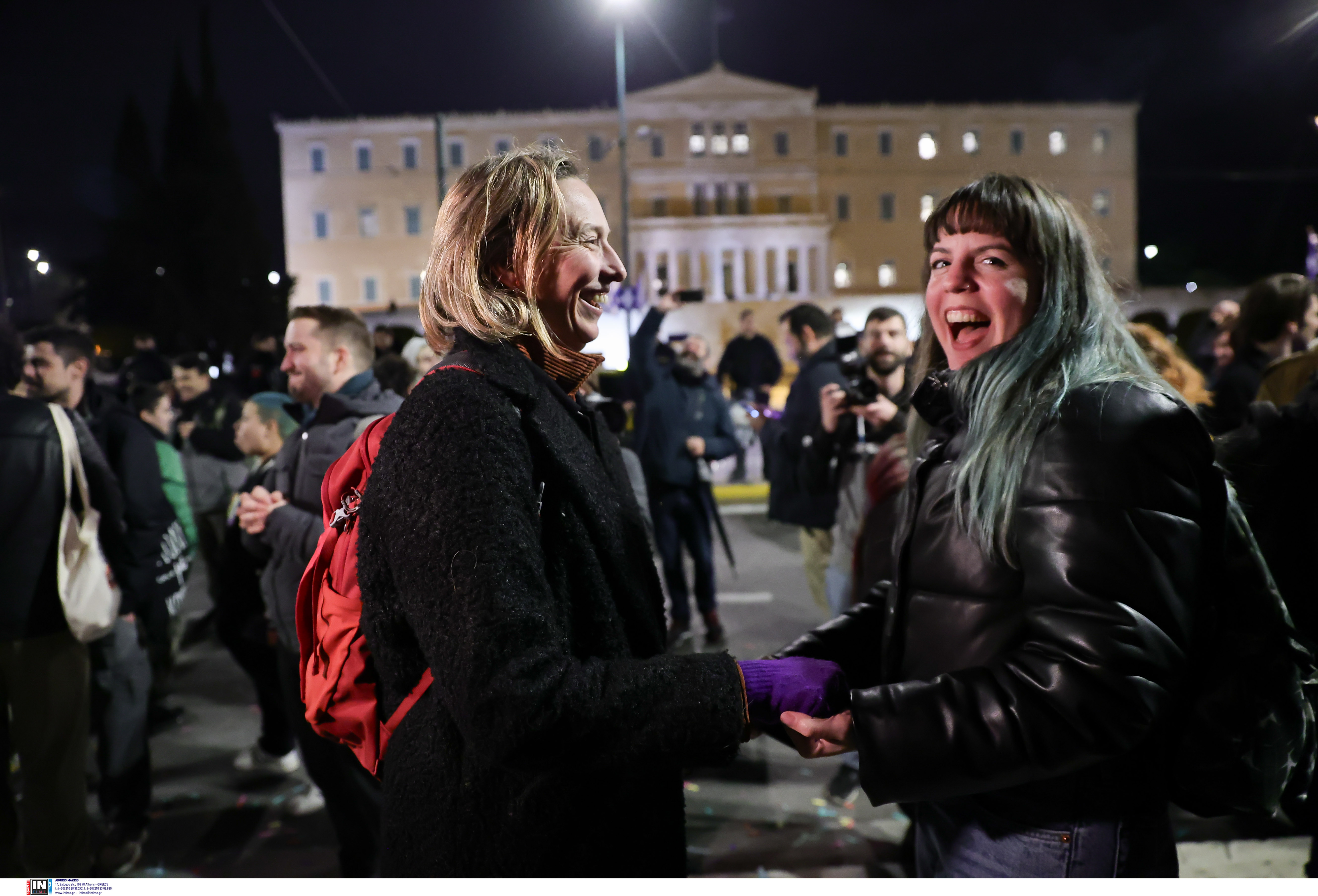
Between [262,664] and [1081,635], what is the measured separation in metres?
4.17

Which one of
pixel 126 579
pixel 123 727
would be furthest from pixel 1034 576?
pixel 123 727

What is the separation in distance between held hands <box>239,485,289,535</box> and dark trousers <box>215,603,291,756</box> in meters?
0.99

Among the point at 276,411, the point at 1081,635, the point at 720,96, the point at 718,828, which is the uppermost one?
the point at 720,96

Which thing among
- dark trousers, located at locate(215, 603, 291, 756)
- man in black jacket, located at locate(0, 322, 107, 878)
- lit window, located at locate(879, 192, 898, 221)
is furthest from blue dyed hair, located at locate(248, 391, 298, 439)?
lit window, located at locate(879, 192, 898, 221)

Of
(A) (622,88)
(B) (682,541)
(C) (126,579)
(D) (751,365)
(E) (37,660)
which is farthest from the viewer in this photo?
(A) (622,88)

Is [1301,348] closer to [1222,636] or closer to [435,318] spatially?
[1222,636]

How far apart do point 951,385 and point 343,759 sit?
8.27 feet

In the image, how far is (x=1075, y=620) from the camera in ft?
4.49

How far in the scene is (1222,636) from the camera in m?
1.54

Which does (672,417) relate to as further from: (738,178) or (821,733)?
(738,178)

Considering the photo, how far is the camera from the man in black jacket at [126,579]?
12.7ft

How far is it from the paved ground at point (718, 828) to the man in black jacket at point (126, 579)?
26 cm

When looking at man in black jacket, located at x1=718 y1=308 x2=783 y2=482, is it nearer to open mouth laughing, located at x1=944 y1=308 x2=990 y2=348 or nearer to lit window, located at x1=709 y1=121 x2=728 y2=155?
open mouth laughing, located at x1=944 y1=308 x2=990 y2=348
